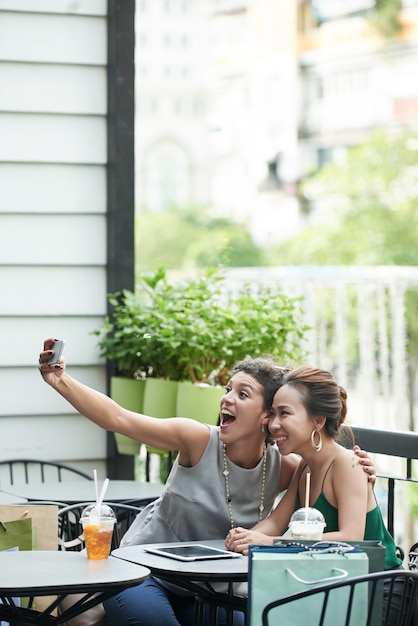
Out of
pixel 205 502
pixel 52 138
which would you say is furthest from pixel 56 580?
pixel 52 138

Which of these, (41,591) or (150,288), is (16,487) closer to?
(150,288)

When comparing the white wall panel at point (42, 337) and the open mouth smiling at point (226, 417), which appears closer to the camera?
the open mouth smiling at point (226, 417)

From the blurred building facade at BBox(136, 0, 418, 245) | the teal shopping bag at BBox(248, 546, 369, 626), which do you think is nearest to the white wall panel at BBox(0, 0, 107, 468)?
the teal shopping bag at BBox(248, 546, 369, 626)

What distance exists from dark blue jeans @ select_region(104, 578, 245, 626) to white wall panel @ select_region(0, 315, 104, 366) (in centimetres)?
170

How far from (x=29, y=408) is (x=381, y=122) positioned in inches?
1758

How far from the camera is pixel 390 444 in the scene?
3.13m

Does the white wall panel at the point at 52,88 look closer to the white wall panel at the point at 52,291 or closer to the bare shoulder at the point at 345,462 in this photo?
the white wall panel at the point at 52,291

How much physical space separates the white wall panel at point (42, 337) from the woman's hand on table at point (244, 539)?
185cm

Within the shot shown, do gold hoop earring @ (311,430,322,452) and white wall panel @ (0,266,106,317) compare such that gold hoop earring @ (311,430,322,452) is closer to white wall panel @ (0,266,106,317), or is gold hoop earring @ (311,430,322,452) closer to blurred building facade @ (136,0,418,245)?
white wall panel @ (0,266,106,317)

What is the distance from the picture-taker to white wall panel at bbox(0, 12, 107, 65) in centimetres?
423

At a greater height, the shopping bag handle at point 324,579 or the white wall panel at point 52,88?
the white wall panel at point 52,88

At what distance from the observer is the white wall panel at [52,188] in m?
4.23

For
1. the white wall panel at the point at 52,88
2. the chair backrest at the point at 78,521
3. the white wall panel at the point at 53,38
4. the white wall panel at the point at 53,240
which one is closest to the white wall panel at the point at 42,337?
the white wall panel at the point at 53,240

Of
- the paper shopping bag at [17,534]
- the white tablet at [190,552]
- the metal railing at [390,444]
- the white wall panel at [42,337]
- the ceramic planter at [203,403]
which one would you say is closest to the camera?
the white tablet at [190,552]
